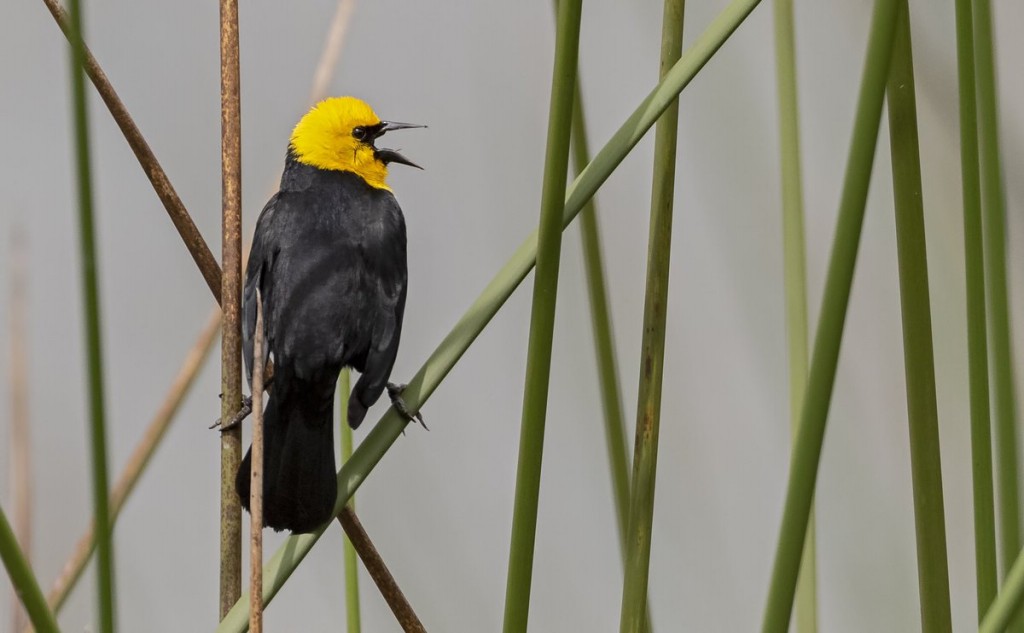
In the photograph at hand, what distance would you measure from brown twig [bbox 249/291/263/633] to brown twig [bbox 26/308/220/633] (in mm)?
327

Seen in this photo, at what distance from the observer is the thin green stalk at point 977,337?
88 centimetres

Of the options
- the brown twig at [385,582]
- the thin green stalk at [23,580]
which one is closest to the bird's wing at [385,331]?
the brown twig at [385,582]

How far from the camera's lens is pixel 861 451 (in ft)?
5.72

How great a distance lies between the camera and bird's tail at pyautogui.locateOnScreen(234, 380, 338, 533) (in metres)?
1.19

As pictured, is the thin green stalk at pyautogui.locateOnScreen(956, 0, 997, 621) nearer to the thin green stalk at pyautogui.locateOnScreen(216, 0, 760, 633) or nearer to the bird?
the thin green stalk at pyautogui.locateOnScreen(216, 0, 760, 633)

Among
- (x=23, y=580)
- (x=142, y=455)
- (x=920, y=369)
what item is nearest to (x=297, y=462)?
(x=142, y=455)

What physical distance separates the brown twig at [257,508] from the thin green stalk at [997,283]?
660 mm

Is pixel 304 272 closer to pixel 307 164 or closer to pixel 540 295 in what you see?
pixel 307 164

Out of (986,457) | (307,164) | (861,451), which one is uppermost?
(307,164)

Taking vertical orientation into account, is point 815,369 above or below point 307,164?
below

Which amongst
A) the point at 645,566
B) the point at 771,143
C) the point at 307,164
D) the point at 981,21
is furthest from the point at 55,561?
the point at 981,21

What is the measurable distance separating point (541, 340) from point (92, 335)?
32cm

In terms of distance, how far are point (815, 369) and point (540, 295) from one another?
0.70ft

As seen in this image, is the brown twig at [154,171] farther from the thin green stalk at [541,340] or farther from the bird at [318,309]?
the thin green stalk at [541,340]
